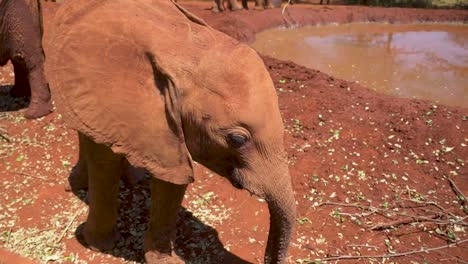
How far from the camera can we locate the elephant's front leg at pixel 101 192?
2477 millimetres

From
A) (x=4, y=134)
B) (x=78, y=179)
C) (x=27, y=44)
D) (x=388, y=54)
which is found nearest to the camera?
(x=78, y=179)

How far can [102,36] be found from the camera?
2.05 m

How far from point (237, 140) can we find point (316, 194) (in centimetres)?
220

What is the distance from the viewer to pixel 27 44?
450 centimetres

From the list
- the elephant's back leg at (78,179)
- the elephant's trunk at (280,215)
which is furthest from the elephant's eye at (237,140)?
the elephant's back leg at (78,179)

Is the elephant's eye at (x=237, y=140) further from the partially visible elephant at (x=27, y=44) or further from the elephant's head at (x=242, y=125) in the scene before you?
the partially visible elephant at (x=27, y=44)

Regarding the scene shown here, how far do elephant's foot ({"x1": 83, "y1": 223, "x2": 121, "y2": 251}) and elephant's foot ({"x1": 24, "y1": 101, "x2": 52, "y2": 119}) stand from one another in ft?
6.91

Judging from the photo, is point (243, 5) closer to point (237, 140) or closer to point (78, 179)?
point (78, 179)

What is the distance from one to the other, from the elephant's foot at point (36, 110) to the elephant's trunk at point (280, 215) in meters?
3.46

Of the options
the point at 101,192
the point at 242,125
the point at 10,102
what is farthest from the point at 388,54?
the point at 242,125

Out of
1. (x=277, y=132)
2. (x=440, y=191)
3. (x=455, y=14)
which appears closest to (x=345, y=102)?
(x=440, y=191)

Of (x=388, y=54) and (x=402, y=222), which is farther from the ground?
(x=402, y=222)

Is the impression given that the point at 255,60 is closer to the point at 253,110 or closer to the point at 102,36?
the point at 253,110

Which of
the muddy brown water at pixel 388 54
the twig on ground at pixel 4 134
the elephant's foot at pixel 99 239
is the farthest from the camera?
the muddy brown water at pixel 388 54
